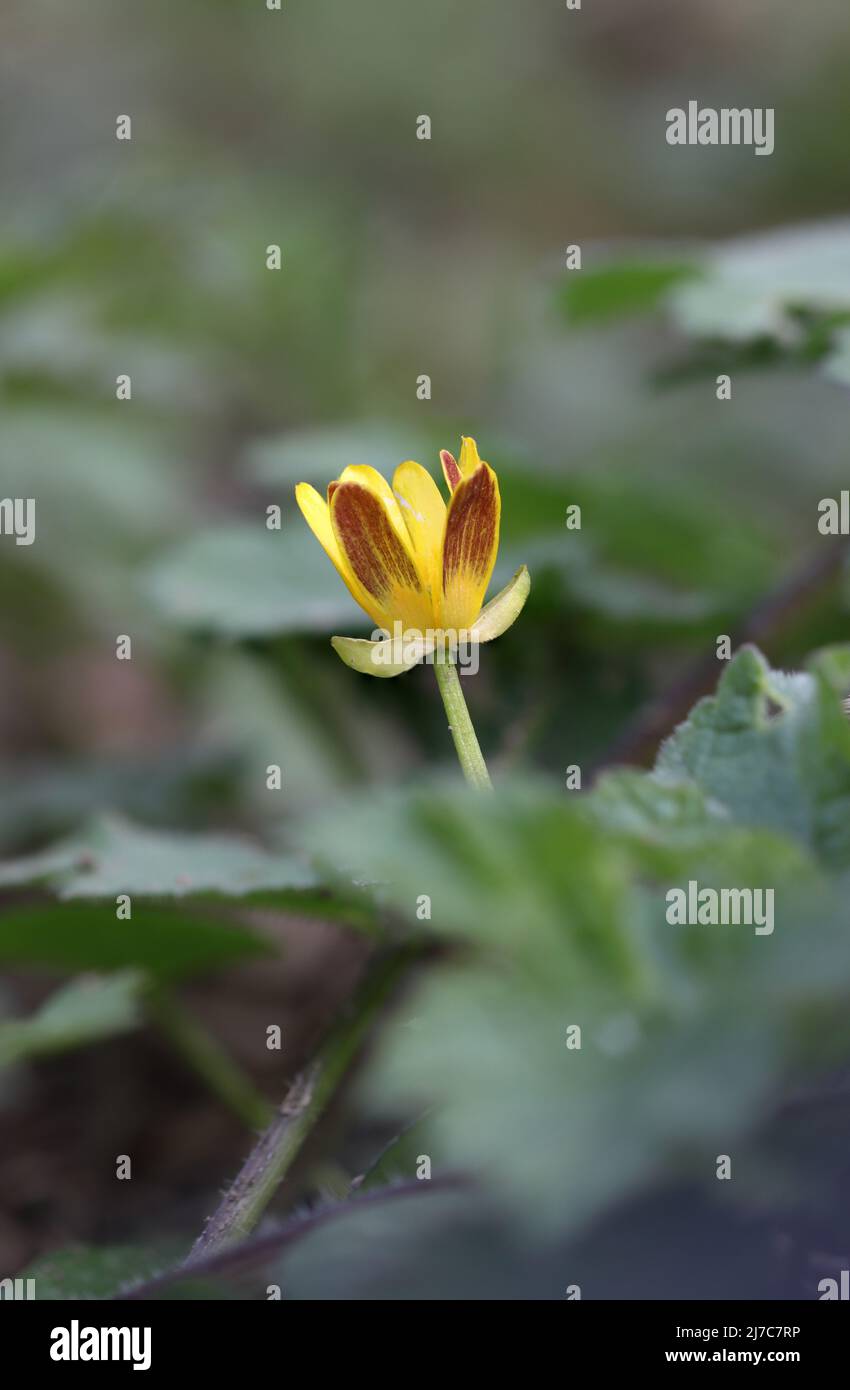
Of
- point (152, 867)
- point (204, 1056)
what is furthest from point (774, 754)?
point (204, 1056)

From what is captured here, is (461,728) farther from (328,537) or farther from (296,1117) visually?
(296,1117)

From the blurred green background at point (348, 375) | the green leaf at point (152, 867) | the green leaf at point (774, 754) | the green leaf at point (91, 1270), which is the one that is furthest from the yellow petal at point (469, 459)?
the green leaf at point (91, 1270)

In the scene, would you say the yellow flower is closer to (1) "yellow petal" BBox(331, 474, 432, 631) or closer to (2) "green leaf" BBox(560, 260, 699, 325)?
(1) "yellow petal" BBox(331, 474, 432, 631)

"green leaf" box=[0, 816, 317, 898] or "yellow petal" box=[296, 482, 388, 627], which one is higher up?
"yellow petal" box=[296, 482, 388, 627]

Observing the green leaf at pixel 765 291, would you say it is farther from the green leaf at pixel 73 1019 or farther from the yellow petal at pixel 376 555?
the green leaf at pixel 73 1019

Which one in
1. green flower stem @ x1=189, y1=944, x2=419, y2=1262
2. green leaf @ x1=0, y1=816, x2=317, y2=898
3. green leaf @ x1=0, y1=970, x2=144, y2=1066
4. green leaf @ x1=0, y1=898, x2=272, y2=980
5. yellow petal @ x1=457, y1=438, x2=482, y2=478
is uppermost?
yellow petal @ x1=457, y1=438, x2=482, y2=478

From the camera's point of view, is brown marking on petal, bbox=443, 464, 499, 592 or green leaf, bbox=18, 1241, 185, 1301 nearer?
brown marking on petal, bbox=443, 464, 499, 592

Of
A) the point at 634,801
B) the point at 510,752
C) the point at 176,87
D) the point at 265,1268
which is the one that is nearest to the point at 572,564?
the point at 510,752

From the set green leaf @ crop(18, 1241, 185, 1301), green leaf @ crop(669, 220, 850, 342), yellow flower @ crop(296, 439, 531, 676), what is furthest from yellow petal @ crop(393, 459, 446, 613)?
green leaf @ crop(669, 220, 850, 342)

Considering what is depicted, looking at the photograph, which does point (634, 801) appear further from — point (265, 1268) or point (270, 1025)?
point (270, 1025)
